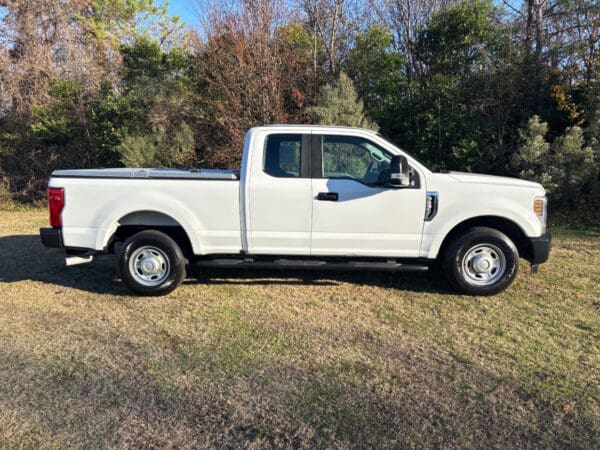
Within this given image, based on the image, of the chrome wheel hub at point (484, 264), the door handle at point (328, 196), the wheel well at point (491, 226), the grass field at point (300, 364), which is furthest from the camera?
the wheel well at point (491, 226)

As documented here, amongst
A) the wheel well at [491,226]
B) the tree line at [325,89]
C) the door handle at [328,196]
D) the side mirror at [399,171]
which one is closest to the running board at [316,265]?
the wheel well at [491,226]

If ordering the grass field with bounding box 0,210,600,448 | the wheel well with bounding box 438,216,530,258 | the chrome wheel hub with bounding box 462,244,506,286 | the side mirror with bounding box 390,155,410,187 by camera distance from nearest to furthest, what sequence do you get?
the grass field with bounding box 0,210,600,448, the side mirror with bounding box 390,155,410,187, the chrome wheel hub with bounding box 462,244,506,286, the wheel well with bounding box 438,216,530,258

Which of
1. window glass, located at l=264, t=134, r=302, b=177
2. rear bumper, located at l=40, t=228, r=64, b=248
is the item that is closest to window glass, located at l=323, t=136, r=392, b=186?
window glass, located at l=264, t=134, r=302, b=177

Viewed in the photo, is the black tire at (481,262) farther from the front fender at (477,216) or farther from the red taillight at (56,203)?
the red taillight at (56,203)

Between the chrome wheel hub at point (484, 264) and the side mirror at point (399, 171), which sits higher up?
the side mirror at point (399, 171)

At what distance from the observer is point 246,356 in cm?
379

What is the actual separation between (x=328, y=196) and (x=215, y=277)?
2022 mm

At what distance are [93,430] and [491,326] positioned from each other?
3577mm

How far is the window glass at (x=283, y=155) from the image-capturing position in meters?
5.15

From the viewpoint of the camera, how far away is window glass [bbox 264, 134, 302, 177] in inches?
203

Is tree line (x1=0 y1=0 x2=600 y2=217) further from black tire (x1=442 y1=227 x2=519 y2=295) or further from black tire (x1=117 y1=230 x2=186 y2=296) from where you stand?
black tire (x1=117 y1=230 x2=186 y2=296)

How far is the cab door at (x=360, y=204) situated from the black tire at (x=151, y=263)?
162 cm

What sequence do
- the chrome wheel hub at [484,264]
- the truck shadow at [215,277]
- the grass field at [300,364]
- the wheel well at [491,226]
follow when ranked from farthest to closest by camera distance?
1. the truck shadow at [215,277]
2. the wheel well at [491,226]
3. the chrome wheel hub at [484,264]
4. the grass field at [300,364]

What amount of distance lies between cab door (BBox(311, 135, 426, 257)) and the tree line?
5816mm
